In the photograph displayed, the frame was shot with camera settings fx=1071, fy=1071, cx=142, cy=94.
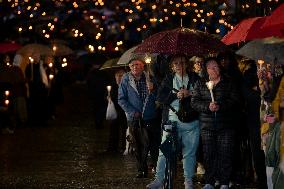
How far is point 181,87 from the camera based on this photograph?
13.7 m

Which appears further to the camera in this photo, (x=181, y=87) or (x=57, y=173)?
(x=57, y=173)

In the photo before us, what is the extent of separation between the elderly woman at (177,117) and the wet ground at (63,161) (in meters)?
0.95

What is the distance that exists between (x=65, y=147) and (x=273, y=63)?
8.96 metres

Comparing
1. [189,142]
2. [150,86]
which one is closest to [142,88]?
[150,86]

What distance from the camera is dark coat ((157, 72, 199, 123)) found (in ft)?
44.4

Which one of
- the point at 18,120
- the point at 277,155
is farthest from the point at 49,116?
the point at 277,155

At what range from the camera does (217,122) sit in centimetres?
1338

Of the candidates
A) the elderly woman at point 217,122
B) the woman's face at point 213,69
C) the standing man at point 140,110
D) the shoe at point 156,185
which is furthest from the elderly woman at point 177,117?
the standing man at point 140,110

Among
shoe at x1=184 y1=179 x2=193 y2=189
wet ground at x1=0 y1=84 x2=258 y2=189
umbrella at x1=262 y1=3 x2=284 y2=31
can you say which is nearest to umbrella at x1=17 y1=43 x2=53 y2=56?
wet ground at x1=0 y1=84 x2=258 y2=189

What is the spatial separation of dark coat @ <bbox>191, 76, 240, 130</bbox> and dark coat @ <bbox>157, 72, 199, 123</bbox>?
13 centimetres

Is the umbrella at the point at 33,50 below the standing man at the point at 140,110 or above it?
above

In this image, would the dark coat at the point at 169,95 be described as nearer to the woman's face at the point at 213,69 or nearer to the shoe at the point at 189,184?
the woman's face at the point at 213,69

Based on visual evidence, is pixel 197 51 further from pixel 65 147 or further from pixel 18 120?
pixel 18 120

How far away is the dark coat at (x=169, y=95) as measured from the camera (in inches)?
532
